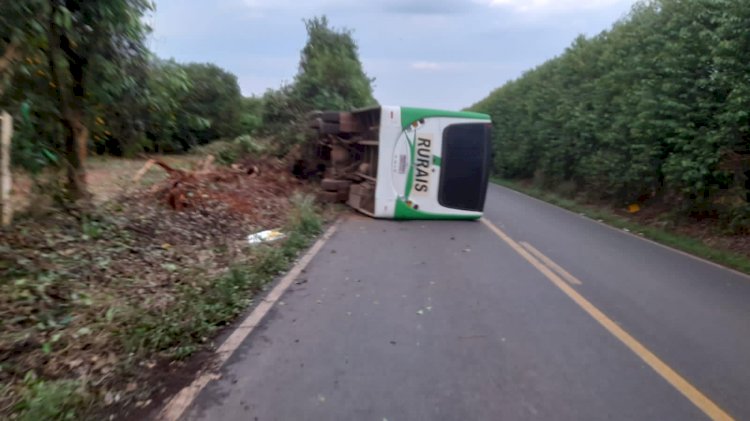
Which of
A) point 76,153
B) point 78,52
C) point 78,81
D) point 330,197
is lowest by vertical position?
point 330,197

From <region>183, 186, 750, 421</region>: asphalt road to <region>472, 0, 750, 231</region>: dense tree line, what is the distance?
334 cm

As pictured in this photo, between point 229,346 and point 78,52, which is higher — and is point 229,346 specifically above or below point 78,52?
below

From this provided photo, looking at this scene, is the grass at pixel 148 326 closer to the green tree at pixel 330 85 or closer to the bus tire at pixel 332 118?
the bus tire at pixel 332 118

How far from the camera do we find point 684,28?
41.3 ft

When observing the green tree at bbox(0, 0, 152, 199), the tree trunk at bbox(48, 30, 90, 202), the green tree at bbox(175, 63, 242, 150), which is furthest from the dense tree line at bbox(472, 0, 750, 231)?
the green tree at bbox(175, 63, 242, 150)

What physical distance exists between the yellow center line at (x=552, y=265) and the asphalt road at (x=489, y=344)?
2.2 inches

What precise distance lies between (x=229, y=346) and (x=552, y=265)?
17.4ft

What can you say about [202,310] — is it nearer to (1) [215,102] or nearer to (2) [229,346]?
(2) [229,346]

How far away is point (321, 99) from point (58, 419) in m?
18.2

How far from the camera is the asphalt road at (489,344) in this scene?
4.04 meters

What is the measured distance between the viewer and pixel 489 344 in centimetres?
521

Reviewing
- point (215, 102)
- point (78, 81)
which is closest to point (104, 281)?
point (78, 81)

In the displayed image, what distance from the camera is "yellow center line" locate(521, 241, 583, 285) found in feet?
25.5

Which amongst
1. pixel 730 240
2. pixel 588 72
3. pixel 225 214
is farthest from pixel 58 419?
pixel 588 72
